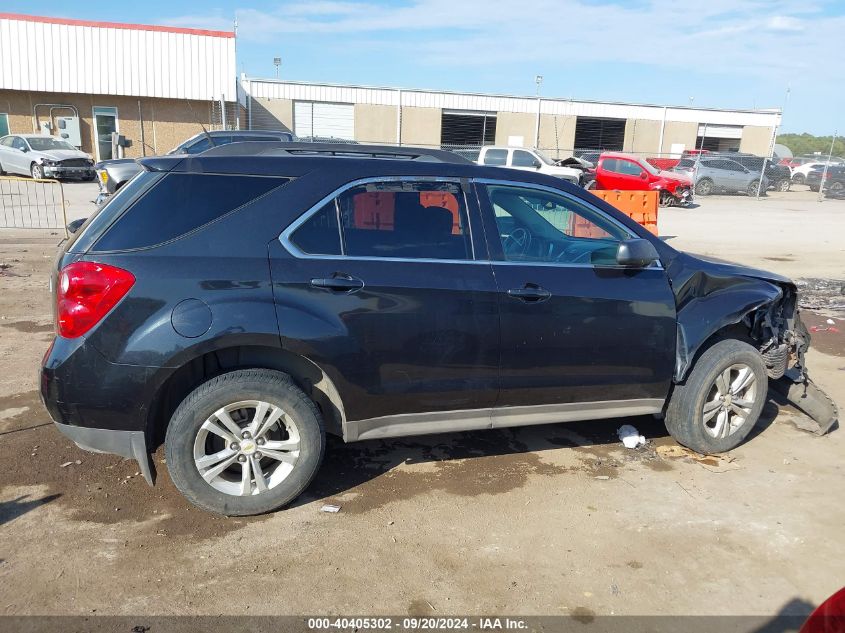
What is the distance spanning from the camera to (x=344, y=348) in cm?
352

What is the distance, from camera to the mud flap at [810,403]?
495 centimetres

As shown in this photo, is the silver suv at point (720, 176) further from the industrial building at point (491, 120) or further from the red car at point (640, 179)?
the red car at point (640, 179)

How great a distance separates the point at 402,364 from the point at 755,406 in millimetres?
2611

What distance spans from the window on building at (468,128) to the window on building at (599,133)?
5394 mm

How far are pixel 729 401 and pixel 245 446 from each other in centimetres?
316

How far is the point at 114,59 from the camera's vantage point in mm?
28250

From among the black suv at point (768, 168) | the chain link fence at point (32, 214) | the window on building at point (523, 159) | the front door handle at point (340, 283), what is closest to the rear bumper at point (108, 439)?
the front door handle at point (340, 283)

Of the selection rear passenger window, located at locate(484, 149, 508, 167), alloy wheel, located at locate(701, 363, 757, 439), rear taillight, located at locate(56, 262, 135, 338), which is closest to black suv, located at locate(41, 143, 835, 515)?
rear taillight, located at locate(56, 262, 135, 338)

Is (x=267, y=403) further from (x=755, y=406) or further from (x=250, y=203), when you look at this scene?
(x=755, y=406)

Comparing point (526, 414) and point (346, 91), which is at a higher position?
point (346, 91)

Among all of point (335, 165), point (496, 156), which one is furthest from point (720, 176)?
point (335, 165)

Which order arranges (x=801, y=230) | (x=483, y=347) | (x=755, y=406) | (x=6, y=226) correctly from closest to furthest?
1. (x=483, y=347)
2. (x=755, y=406)
3. (x=6, y=226)
4. (x=801, y=230)

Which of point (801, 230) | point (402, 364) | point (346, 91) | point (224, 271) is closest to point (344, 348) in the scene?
point (402, 364)

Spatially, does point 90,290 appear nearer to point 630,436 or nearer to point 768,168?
point 630,436
